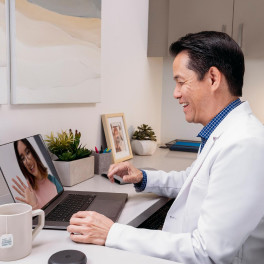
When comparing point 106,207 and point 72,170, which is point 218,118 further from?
point 72,170

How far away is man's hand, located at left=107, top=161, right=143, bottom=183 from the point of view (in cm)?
144

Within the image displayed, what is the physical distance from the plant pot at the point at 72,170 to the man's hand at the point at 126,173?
139 millimetres

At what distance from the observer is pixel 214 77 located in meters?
1.10

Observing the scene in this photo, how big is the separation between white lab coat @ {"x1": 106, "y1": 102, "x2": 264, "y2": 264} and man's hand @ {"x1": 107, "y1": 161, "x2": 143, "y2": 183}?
0.42 metres

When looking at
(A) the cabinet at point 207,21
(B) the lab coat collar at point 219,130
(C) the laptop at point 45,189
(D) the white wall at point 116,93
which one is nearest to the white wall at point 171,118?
(D) the white wall at point 116,93

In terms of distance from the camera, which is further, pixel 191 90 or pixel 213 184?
pixel 191 90

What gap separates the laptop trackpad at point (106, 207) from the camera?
1.16 meters

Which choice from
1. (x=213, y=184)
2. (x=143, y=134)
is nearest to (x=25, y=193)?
(x=213, y=184)

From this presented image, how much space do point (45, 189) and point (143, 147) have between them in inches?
44.9

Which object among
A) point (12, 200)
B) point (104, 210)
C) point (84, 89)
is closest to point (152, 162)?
point (84, 89)

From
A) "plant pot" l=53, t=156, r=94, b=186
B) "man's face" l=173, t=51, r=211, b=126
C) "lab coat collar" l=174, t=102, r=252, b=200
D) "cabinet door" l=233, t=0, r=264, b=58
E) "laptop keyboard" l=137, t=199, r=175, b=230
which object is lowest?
"laptop keyboard" l=137, t=199, r=175, b=230

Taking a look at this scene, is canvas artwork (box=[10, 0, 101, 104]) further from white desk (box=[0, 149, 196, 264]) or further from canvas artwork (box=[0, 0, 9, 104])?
white desk (box=[0, 149, 196, 264])

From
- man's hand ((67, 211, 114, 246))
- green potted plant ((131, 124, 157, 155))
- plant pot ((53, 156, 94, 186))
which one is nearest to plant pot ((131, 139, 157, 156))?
green potted plant ((131, 124, 157, 155))

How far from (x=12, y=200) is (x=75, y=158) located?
0.50 m
